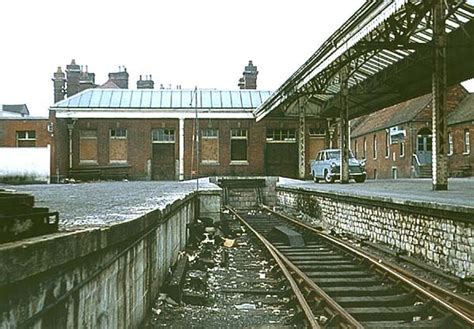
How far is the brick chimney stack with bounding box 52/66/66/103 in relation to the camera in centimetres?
4300

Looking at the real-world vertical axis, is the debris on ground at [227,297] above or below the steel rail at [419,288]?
below

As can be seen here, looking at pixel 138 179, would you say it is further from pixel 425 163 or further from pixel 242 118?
pixel 425 163

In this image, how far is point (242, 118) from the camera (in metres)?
37.5

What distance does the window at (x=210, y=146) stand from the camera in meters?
37.4

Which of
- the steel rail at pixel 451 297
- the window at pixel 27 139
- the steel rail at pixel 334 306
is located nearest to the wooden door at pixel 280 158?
the window at pixel 27 139

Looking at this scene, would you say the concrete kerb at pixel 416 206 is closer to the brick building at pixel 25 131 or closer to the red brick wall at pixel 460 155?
the brick building at pixel 25 131

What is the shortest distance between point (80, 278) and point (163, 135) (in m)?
34.2

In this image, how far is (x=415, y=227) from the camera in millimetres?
10656

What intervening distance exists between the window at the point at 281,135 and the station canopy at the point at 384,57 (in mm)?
2974

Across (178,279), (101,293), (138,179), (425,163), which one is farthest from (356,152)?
(101,293)

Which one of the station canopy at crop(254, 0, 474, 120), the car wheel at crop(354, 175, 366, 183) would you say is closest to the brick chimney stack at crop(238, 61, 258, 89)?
the station canopy at crop(254, 0, 474, 120)

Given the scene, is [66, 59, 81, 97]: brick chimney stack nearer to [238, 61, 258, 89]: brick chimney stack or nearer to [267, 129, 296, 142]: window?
[238, 61, 258, 89]: brick chimney stack

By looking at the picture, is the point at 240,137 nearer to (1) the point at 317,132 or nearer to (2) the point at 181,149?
(2) the point at 181,149

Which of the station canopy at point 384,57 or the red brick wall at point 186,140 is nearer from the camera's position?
the station canopy at point 384,57
